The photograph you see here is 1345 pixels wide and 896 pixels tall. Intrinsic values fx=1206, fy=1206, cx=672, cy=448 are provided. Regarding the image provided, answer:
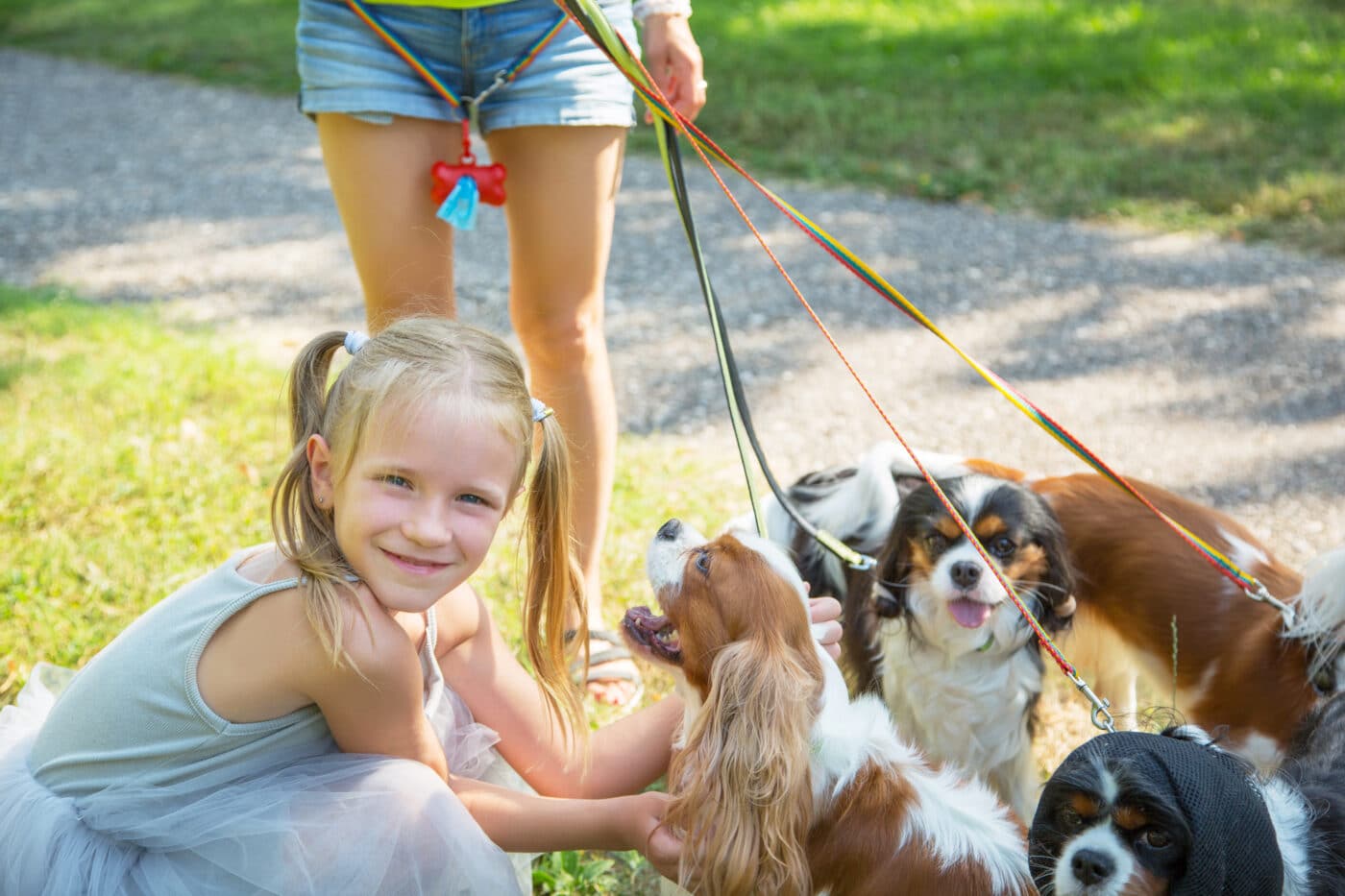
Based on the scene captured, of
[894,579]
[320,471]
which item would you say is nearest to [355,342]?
[320,471]

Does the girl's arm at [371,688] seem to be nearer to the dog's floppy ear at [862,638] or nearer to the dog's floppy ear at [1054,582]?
the dog's floppy ear at [862,638]

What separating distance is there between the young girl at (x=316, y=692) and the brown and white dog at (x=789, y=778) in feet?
0.57

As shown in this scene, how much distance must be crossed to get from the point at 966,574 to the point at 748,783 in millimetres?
886

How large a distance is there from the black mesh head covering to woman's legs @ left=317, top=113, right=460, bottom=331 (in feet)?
5.62

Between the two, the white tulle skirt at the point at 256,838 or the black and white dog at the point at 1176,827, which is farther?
the white tulle skirt at the point at 256,838

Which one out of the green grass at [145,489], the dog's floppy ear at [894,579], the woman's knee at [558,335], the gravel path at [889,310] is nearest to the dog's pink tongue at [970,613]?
the dog's floppy ear at [894,579]

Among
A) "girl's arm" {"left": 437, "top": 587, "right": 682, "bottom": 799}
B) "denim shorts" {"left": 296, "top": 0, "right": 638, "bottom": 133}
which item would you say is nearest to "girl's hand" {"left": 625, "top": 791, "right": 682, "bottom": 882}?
"girl's arm" {"left": 437, "top": 587, "right": 682, "bottom": 799}

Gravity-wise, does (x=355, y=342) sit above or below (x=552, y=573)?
above

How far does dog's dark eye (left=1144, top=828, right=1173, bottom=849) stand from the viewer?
1.65 metres

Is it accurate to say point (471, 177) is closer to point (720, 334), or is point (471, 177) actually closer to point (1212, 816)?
point (720, 334)

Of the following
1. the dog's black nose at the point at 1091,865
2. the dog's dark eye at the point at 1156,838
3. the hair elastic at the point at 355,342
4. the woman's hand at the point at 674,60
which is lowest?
the dog's black nose at the point at 1091,865

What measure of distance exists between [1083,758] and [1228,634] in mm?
1178

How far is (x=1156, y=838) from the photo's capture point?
1671mm

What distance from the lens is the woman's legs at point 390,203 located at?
8.70 feet
